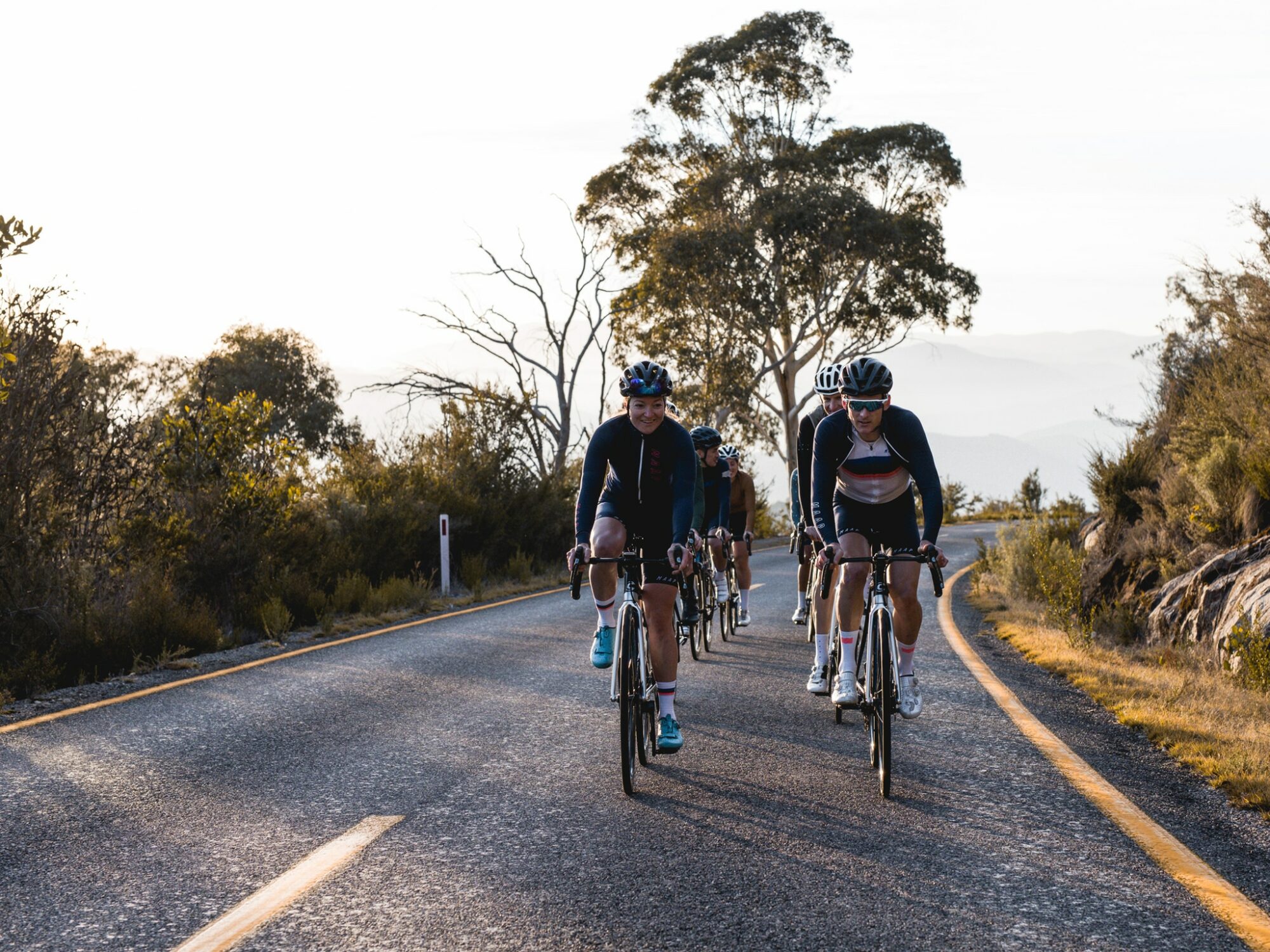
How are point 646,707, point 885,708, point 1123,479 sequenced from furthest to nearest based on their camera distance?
point 1123,479, point 646,707, point 885,708

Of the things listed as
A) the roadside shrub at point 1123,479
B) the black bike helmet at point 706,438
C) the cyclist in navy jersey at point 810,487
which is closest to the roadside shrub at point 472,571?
the black bike helmet at point 706,438

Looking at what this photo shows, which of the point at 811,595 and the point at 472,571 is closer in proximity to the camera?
the point at 811,595

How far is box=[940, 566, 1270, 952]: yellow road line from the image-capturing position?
4086 mm

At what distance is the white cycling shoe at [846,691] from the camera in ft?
21.4

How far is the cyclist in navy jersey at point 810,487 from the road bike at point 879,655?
2.54ft

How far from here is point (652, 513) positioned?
6.45 metres

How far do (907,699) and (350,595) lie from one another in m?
10.3

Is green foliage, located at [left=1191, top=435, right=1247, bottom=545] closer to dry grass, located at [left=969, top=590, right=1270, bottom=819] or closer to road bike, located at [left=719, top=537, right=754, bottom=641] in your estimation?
dry grass, located at [left=969, top=590, right=1270, bottom=819]

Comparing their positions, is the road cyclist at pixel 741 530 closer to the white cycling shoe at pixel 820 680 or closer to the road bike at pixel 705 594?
the road bike at pixel 705 594

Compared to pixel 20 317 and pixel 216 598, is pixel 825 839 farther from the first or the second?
pixel 216 598

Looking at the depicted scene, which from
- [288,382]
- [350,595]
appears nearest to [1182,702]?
[350,595]

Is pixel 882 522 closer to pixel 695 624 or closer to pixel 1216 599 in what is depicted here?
pixel 695 624

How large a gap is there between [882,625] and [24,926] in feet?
12.8

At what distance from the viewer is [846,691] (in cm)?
655
